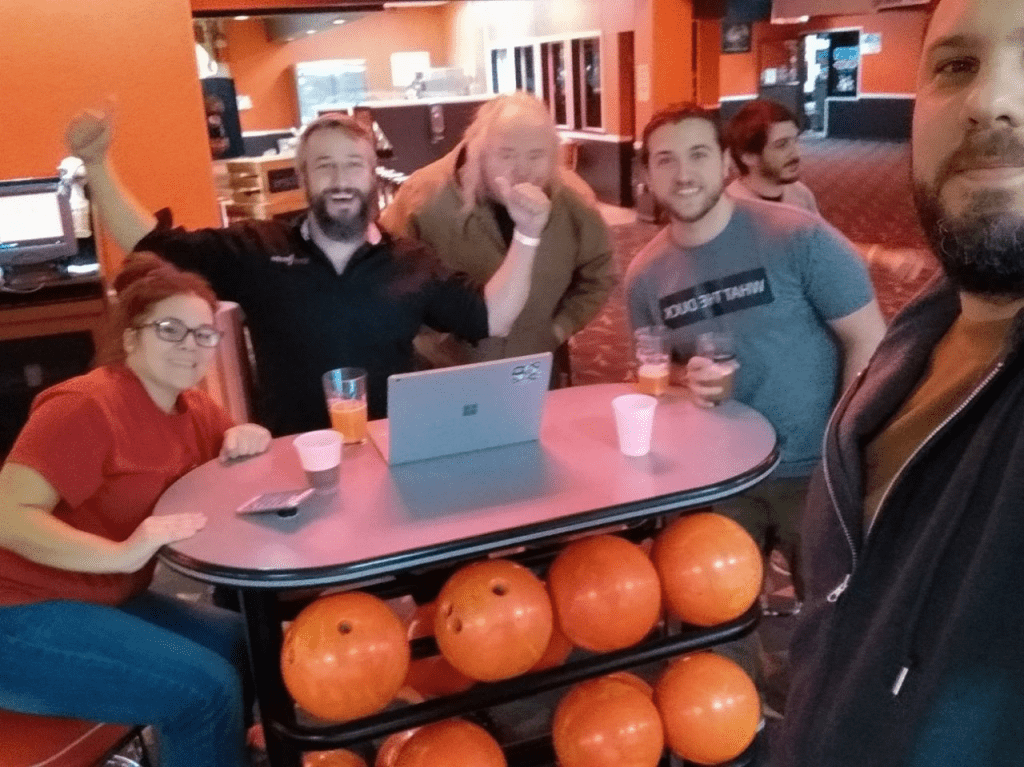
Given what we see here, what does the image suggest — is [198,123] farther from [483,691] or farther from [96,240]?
[483,691]

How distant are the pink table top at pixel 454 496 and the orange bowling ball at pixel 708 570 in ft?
0.43

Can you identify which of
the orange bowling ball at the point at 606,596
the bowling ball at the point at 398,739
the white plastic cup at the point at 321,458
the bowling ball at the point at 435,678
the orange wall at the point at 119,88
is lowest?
the bowling ball at the point at 398,739

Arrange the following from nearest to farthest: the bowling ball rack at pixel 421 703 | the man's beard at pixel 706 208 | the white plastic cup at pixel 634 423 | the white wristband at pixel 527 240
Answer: the bowling ball rack at pixel 421 703 → the white plastic cup at pixel 634 423 → the man's beard at pixel 706 208 → the white wristband at pixel 527 240

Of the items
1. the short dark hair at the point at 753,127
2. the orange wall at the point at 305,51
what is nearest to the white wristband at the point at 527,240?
the short dark hair at the point at 753,127

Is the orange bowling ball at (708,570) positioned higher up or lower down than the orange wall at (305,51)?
lower down

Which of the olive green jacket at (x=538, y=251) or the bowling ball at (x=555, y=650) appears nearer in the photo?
the bowling ball at (x=555, y=650)

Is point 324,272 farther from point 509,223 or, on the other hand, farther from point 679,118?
point 679,118

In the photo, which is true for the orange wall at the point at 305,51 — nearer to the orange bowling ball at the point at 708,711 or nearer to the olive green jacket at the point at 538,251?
the olive green jacket at the point at 538,251

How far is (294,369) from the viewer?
2.34m

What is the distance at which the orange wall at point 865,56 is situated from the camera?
15.7m

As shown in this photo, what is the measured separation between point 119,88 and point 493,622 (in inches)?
155

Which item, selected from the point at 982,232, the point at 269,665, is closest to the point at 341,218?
the point at 269,665

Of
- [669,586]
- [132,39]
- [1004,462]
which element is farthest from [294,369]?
[132,39]

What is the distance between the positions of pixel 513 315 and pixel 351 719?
117 centimetres
